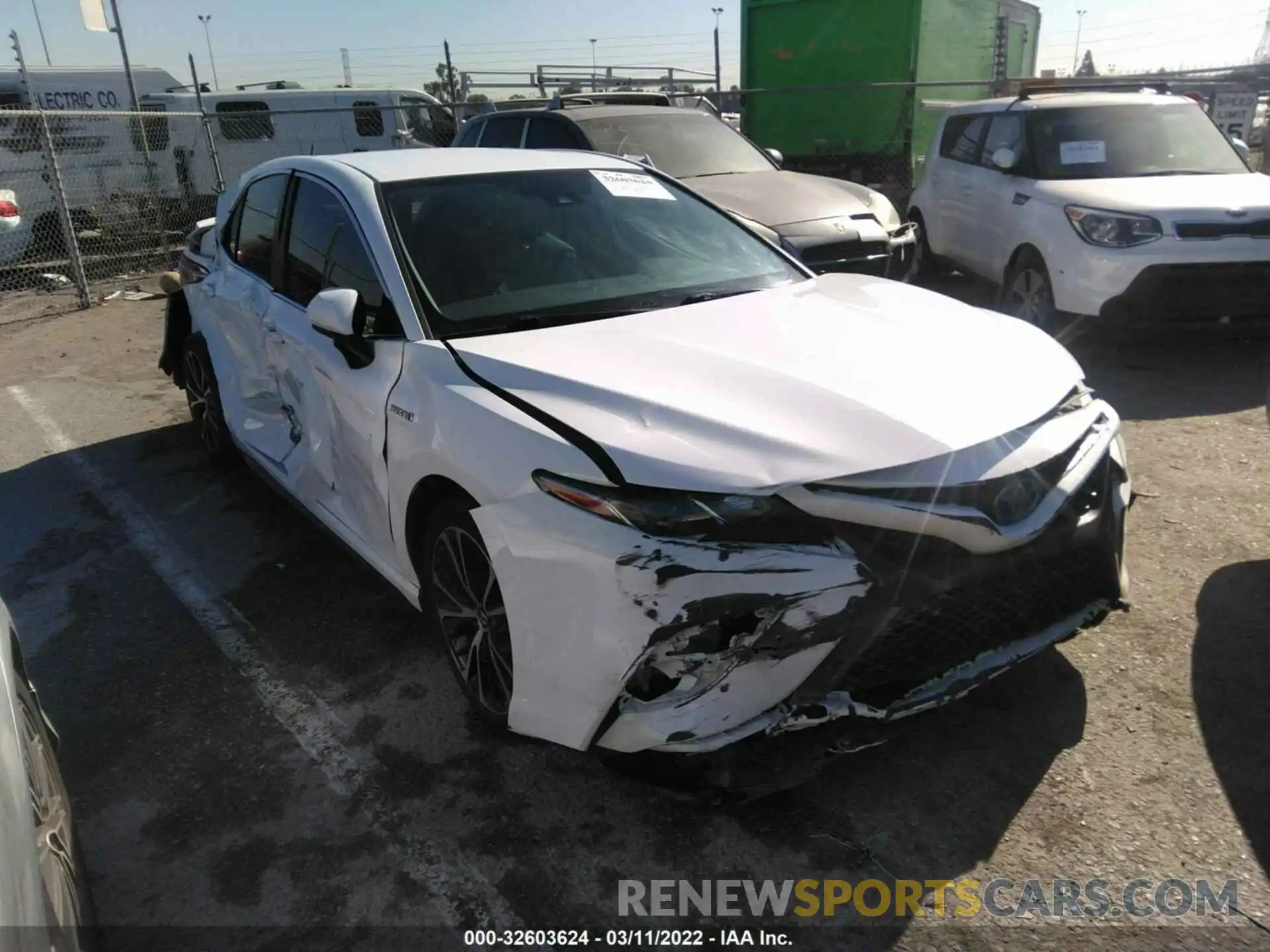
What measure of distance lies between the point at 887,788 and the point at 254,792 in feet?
6.05

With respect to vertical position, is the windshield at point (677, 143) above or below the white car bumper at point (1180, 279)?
above

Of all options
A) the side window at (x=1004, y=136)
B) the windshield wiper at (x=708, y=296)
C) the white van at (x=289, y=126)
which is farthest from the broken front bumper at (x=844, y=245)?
the white van at (x=289, y=126)

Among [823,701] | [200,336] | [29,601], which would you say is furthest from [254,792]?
[200,336]

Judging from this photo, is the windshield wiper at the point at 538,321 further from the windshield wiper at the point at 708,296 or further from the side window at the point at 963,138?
Result: the side window at the point at 963,138

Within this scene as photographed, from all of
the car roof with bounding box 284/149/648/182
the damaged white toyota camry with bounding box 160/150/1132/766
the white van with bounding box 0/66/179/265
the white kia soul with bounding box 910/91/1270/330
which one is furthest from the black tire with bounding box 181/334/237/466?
the white van with bounding box 0/66/179/265

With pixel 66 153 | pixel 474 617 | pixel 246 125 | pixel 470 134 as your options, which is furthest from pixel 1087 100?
pixel 246 125

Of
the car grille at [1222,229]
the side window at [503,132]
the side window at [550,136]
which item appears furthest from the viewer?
the side window at [503,132]

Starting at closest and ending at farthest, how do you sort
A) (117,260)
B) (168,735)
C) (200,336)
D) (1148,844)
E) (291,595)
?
(1148,844), (168,735), (291,595), (200,336), (117,260)

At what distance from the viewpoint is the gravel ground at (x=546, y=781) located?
237cm

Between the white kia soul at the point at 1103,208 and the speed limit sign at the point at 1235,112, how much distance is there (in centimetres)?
452

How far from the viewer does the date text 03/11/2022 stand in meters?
2.23

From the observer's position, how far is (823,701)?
226cm

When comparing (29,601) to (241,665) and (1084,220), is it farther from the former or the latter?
(1084,220)

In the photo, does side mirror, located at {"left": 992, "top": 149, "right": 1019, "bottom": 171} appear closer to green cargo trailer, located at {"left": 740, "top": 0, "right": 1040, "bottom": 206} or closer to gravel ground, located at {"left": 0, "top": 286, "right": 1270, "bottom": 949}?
gravel ground, located at {"left": 0, "top": 286, "right": 1270, "bottom": 949}
